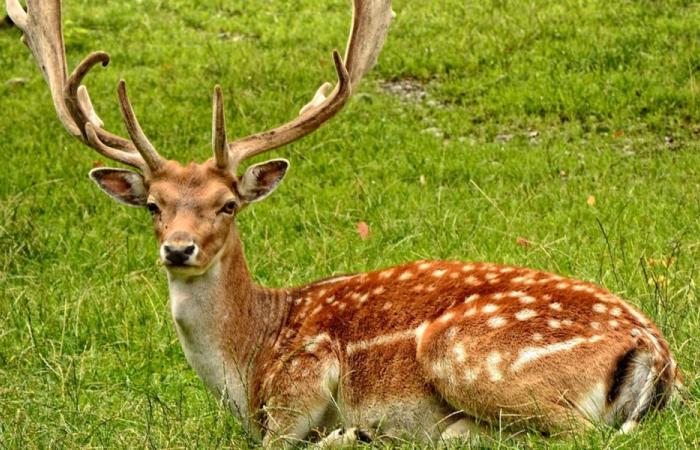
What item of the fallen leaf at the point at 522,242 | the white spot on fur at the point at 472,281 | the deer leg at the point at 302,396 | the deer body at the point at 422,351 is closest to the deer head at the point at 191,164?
the deer body at the point at 422,351

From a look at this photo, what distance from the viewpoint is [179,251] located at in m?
5.64

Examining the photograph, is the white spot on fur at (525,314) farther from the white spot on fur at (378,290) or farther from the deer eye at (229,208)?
the deer eye at (229,208)

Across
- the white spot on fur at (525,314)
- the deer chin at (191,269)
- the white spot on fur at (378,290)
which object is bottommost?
the white spot on fur at (378,290)

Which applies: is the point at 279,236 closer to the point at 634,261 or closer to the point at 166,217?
the point at 634,261

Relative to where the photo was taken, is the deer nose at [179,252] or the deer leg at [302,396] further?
the deer leg at [302,396]

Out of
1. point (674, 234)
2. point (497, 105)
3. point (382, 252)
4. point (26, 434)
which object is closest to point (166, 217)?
point (26, 434)

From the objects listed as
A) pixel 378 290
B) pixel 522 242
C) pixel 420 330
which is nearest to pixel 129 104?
pixel 378 290

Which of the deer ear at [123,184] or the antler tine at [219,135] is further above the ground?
the antler tine at [219,135]

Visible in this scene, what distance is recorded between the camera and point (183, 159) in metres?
10.9

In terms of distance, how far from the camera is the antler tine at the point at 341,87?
633 centimetres

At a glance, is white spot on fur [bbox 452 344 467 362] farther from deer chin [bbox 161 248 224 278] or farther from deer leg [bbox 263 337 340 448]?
deer chin [bbox 161 248 224 278]

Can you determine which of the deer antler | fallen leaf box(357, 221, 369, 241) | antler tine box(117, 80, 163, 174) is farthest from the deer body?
fallen leaf box(357, 221, 369, 241)

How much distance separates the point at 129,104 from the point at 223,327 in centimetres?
104

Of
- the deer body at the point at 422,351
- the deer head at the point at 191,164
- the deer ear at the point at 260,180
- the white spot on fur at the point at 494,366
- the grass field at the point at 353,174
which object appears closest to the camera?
the deer body at the point at 422,351
